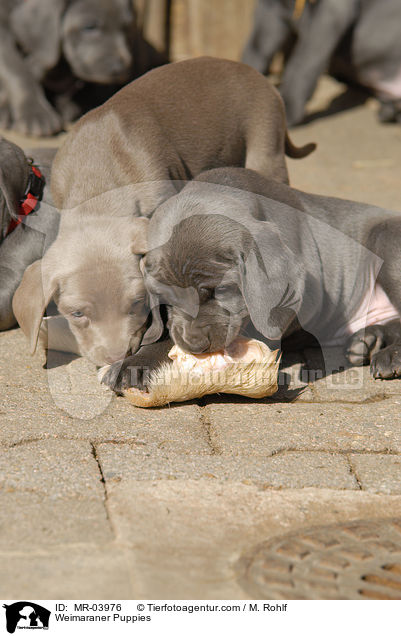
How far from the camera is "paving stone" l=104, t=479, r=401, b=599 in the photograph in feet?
8.73

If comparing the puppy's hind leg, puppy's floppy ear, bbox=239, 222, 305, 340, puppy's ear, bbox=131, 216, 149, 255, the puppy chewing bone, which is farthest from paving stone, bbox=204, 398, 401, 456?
puppy's ear, bbox=131, 216, 149, 255

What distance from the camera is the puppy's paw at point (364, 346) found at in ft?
15.0

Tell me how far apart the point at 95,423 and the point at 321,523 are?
1.19 metres

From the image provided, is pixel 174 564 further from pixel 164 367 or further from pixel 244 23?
pixel 244 23

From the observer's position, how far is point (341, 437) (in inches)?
147

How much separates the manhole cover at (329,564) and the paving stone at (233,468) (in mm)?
351

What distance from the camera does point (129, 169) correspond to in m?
4.97

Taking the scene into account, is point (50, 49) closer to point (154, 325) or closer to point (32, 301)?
point (32, 301)

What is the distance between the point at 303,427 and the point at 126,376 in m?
0.85

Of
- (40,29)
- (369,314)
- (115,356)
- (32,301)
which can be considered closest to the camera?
(115,356)

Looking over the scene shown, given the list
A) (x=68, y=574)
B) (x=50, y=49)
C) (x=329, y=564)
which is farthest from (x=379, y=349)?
(x=50, y=49)

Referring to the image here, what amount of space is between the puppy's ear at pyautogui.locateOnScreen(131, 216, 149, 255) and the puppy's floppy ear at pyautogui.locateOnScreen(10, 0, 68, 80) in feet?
13.7
